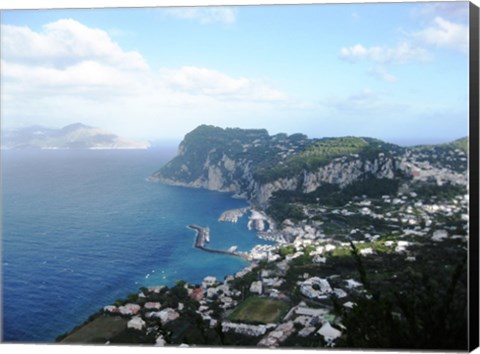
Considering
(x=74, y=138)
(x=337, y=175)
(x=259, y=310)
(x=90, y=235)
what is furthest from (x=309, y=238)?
(x=74, y=138)

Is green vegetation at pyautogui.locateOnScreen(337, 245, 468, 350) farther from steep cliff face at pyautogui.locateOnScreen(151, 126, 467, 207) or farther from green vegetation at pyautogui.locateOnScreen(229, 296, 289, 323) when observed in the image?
steep cliff face at pyautogui.locateOnScreen(151, 126, 467, 207)

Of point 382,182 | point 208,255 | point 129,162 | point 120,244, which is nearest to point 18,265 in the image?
point 120,244

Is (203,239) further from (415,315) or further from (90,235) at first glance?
(415,315)

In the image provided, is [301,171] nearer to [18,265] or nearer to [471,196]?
[471,196]

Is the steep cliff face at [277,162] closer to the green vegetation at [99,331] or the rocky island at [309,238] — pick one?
the rocky island at [309,238]

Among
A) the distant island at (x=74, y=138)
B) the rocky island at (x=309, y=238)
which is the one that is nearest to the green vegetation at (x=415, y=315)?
the rocky island at (x=309, y=238)
